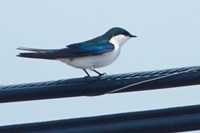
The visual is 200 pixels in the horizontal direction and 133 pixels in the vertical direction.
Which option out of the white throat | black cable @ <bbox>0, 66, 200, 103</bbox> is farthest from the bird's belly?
black cable @ <bbox>0, 66, 200, 103</bbox>

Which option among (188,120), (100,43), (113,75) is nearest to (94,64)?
(100,43)

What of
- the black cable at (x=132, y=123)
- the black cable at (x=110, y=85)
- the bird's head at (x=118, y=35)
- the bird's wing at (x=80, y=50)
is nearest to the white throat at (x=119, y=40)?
the bird's head at (x=118, y=35)

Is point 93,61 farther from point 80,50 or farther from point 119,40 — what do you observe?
point 119,40

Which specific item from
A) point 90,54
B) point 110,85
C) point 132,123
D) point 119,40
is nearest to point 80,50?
point 90,54

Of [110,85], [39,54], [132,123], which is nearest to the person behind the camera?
[132,123]

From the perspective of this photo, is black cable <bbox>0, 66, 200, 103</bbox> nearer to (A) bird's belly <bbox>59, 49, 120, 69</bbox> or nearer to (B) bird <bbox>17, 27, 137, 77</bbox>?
(B) bird <bbox>17, 27, 137, 77</bbox>

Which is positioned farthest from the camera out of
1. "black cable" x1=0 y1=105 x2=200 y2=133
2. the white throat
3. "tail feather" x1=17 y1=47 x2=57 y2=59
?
the white throat

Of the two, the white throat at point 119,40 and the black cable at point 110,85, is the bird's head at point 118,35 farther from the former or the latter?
the black cable at point 110,85
